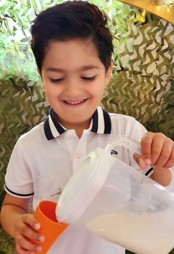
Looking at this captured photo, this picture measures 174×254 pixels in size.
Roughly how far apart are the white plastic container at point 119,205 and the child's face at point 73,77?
162 millimetres

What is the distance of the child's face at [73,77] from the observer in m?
0.72

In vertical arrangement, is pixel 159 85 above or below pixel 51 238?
below

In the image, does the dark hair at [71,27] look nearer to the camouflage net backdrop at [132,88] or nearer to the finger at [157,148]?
the finger at [157,148]

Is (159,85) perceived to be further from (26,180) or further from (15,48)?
(26,180)

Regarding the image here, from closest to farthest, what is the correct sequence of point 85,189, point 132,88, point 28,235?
point 85,189, point 28,235, point 132,88

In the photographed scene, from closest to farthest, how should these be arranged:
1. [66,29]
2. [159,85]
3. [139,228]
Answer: [139,228] → [66,29] → [159,85]

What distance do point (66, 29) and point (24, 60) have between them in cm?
81

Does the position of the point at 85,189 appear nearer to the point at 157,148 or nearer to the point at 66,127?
the point at 157,148

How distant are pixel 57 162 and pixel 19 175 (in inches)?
3.4

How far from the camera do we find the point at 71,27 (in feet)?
2.42

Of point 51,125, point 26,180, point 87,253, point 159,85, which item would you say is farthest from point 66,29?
point 159,85

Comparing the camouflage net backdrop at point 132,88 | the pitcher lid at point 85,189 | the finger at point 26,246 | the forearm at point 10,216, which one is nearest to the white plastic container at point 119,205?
the pitcher lid at point 85,189

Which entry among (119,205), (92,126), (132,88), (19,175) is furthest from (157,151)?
(132,88)

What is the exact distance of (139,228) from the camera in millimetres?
601
